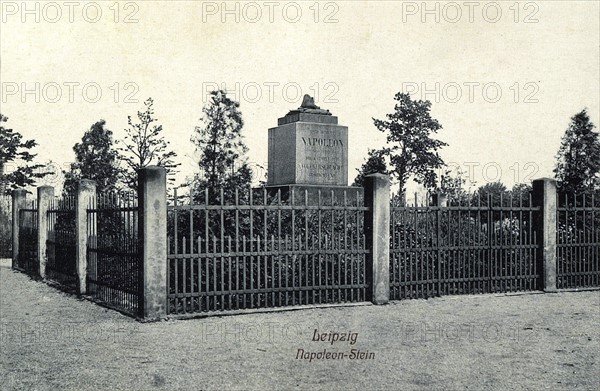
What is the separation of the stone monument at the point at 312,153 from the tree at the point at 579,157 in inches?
460

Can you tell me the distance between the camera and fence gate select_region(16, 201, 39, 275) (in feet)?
56.7

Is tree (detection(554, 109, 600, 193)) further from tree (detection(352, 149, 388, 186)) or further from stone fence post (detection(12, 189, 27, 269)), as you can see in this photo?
stone fence post (detection(12, 189, 27, 269))

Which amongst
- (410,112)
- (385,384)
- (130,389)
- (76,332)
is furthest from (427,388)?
(410,112)

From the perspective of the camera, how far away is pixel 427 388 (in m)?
5.66

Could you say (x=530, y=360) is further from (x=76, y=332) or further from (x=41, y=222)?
(x=41, y=222)

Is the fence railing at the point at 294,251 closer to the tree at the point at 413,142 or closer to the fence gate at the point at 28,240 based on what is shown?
the fence gate at the point at 28,240

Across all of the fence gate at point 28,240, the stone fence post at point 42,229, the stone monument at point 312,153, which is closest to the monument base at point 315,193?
the stone monument at point 312,153

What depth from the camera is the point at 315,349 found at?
718 centimetres

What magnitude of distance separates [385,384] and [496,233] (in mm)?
7312

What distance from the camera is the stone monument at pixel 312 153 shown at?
50.9ft

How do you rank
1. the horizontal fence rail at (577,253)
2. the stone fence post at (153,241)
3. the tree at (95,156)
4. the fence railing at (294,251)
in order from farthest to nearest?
1. the tree at (95,156)
2. the horizontal fence rail at (577,253)
3. the fence railing at (294,251)
4. the stone fence post at (153,241)

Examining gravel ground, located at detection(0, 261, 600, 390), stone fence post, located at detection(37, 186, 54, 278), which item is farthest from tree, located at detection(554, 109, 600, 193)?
stone fence post, located at detection(37, 186, 54, 278)

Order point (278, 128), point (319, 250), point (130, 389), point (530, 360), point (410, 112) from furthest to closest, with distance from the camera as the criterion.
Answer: point (410, 112), point (278, 128), point (319, 250), point (530, 360), point (130, 389)

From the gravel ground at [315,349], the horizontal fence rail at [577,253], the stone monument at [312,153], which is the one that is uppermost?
the stone monument at [312,153]
